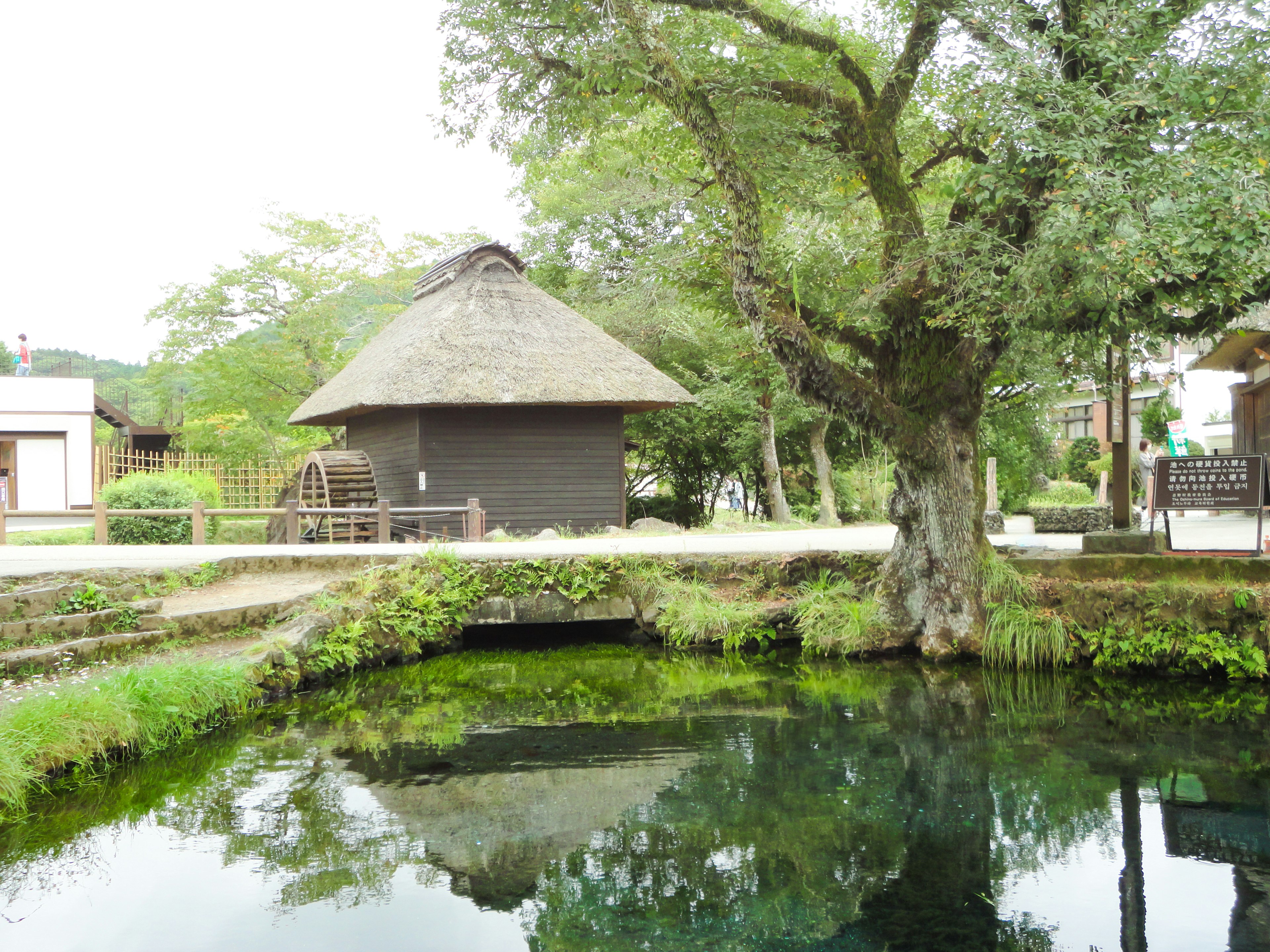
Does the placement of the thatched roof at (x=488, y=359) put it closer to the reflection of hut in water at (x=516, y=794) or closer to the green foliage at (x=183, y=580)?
the green foliage at (x=183, y=580)

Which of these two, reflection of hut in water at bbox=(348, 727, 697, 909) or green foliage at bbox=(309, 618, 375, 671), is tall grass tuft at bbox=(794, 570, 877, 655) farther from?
green foliage at bbox=(309, 618, 375, 671)

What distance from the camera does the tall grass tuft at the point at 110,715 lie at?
15.9 ft

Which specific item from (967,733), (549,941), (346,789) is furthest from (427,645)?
(549,941)

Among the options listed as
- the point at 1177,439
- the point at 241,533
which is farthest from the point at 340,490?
the point at 1177,439

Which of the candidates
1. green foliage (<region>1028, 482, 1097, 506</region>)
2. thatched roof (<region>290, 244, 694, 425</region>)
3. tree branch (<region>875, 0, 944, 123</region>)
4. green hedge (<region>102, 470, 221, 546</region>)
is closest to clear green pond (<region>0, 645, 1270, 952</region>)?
tree branch (<region>875, 0, 944, 123</region>)

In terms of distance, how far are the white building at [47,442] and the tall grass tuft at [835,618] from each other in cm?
2209

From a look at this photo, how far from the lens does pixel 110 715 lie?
213 inches

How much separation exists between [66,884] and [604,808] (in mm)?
2477

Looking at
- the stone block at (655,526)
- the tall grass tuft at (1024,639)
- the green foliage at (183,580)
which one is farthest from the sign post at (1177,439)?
the green foliage at (183,580)

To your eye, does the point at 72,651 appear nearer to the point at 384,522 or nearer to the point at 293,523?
the point at 293,523

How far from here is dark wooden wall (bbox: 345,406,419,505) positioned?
16.0 m

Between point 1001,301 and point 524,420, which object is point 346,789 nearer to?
point 1001,301

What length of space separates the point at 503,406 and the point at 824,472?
29.1 ft

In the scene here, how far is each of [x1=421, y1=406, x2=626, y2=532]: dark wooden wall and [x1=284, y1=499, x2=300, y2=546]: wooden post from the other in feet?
10.9
